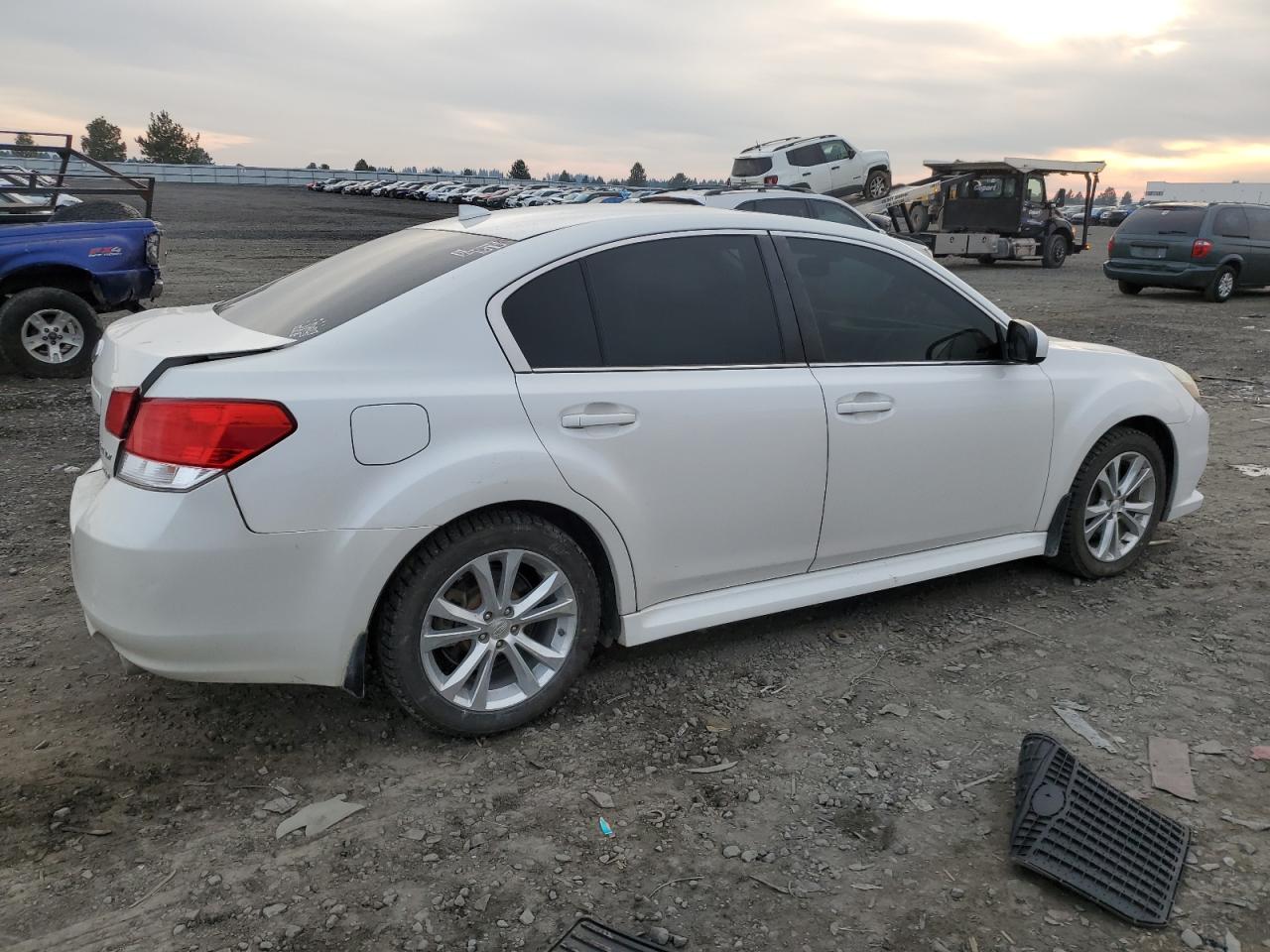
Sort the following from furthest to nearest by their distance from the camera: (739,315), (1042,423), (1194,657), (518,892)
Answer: (1042,423), (1194,657), (739,315), (518,892)

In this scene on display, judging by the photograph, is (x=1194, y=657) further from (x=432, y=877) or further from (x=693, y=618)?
(x=432, y=877)

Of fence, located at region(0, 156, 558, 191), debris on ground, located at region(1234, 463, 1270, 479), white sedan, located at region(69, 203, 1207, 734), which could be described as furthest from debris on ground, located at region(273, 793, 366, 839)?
fence, located at region(0, 156, 558, 191)

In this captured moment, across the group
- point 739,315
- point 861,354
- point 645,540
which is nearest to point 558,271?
point 739,315

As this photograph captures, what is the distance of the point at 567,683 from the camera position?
3424 mm

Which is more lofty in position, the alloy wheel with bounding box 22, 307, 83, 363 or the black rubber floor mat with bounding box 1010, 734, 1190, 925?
the alloy wheel with bounding box 22, 307, 83, 363

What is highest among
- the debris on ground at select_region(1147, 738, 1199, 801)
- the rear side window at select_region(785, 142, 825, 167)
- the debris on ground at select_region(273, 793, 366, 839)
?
the rear side window at select_region(785, 142, 825, 167)

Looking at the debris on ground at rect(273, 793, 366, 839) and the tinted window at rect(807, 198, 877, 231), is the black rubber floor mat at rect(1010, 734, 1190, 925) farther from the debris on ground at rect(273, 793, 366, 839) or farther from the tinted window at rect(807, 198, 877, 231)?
the tinted window at rect(807, 198, 877, 231)

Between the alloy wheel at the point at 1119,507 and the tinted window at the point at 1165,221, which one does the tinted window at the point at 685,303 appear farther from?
the tinted window at the point at 1165,221

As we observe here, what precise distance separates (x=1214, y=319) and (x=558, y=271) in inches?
570

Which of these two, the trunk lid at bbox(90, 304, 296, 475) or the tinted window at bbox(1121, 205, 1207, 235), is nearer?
the trunk lid at bbox(90, 304, 296, 475)

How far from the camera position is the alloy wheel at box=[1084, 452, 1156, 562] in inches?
182

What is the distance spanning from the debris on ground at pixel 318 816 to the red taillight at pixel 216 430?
997 mm

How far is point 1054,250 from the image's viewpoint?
25359 millimetres

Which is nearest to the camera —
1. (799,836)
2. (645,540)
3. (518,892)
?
(518,892)
